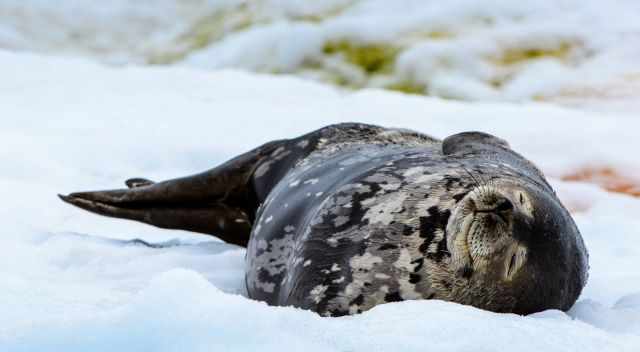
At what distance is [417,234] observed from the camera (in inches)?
87.0

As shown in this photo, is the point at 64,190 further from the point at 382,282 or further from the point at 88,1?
the point at 88,1

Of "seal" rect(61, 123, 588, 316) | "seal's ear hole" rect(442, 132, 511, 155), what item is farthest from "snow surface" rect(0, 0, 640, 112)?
"seal" rect(61, 123, 588, 316)

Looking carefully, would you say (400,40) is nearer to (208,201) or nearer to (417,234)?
(208,201)

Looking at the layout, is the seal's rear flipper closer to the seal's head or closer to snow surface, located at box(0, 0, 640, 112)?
the seal's head

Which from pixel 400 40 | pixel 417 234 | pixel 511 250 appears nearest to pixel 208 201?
pixel 417 234

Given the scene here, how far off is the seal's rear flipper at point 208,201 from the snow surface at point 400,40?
12.1 feet

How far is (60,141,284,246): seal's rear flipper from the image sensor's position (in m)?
3.42

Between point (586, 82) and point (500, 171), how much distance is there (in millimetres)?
4804

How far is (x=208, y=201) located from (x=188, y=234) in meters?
0.52

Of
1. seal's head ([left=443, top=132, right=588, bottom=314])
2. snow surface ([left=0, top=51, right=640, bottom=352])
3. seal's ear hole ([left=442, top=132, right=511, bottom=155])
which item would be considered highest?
seal's ear hole ([left=442, top=132, right=511, bottom=155])

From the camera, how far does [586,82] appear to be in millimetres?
7086

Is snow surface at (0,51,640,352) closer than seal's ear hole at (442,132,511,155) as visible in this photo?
Yes

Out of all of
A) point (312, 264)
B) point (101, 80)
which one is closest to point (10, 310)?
point (312, 264)

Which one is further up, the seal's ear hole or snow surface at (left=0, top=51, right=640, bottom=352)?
the seal's ear hole
